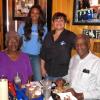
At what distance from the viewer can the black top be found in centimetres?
302

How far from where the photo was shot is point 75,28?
A: 3699 mm

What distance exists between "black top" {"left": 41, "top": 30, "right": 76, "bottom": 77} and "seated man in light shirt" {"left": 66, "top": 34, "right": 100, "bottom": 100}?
56cm

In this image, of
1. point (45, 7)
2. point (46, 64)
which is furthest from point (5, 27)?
point (46, 64)

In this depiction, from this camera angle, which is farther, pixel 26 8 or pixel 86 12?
pixel 26 8

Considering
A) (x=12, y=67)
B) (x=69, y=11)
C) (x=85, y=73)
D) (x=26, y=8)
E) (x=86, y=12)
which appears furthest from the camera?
(x=26, y=8)

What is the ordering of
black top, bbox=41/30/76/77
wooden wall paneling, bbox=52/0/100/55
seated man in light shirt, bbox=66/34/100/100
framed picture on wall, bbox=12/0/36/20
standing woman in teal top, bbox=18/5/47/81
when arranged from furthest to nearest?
framed picture on wall, bbox=12/0/36/20 < wooden wall paneling, bbox=52/0/100/55 < standing woman in teal top, bbox=18/5/47/81 < black top, bbox=41/30/76/77 < seated man in light shirt, bbox=66/34/100/100

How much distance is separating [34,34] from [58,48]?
0.53 meters

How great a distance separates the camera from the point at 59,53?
9.91ft

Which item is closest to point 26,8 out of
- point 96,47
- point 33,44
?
point 33,44

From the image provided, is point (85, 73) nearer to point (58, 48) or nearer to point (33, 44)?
point (58, 48)

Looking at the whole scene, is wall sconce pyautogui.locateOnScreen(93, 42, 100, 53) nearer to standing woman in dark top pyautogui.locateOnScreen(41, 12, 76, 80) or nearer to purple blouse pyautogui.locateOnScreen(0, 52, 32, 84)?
standing woman in dark top pyautogui.locateOnScreen(41, 12, 76, 80)

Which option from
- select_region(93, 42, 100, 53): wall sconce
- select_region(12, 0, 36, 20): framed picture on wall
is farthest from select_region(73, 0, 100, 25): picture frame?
select_region(12, 0, 36, 20): framed picture on wall

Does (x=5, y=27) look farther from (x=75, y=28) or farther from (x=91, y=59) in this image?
(x=91, y=59)

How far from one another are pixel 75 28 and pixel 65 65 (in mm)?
820
